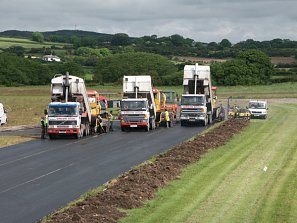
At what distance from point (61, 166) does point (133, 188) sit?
27.6 feet

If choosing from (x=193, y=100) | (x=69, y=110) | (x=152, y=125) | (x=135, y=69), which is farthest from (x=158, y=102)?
(x=135, y=69)

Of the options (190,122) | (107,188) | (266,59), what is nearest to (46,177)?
(107,188)

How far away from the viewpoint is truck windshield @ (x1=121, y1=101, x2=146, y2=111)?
47625mm

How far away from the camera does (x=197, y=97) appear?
5259 cm

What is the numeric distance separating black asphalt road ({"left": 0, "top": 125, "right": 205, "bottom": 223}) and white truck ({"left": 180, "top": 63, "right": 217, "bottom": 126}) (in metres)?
6.11

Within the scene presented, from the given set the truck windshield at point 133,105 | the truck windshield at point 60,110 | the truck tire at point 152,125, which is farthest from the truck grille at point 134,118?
the truck windshield at point 60,110

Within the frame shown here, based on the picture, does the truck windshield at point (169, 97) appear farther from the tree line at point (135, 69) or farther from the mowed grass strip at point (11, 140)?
the tree line at point (135, 69)

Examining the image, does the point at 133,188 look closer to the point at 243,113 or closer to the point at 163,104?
the point at 163,104

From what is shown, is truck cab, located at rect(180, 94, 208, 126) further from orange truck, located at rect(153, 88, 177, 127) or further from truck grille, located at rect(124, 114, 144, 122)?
truck grille, located at rect(124, 114, 144, 122)

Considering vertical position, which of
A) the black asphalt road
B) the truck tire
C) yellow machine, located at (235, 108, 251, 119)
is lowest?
the black asphalt road

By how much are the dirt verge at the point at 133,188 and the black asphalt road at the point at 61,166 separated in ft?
3.70

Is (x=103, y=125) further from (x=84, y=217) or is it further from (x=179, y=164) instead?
(x=84, y=217)

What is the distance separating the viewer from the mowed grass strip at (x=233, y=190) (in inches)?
680

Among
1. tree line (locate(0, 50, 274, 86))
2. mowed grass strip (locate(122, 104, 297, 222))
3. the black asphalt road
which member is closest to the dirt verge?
mowed grass strip (locate(122, 104, 297, 222))
